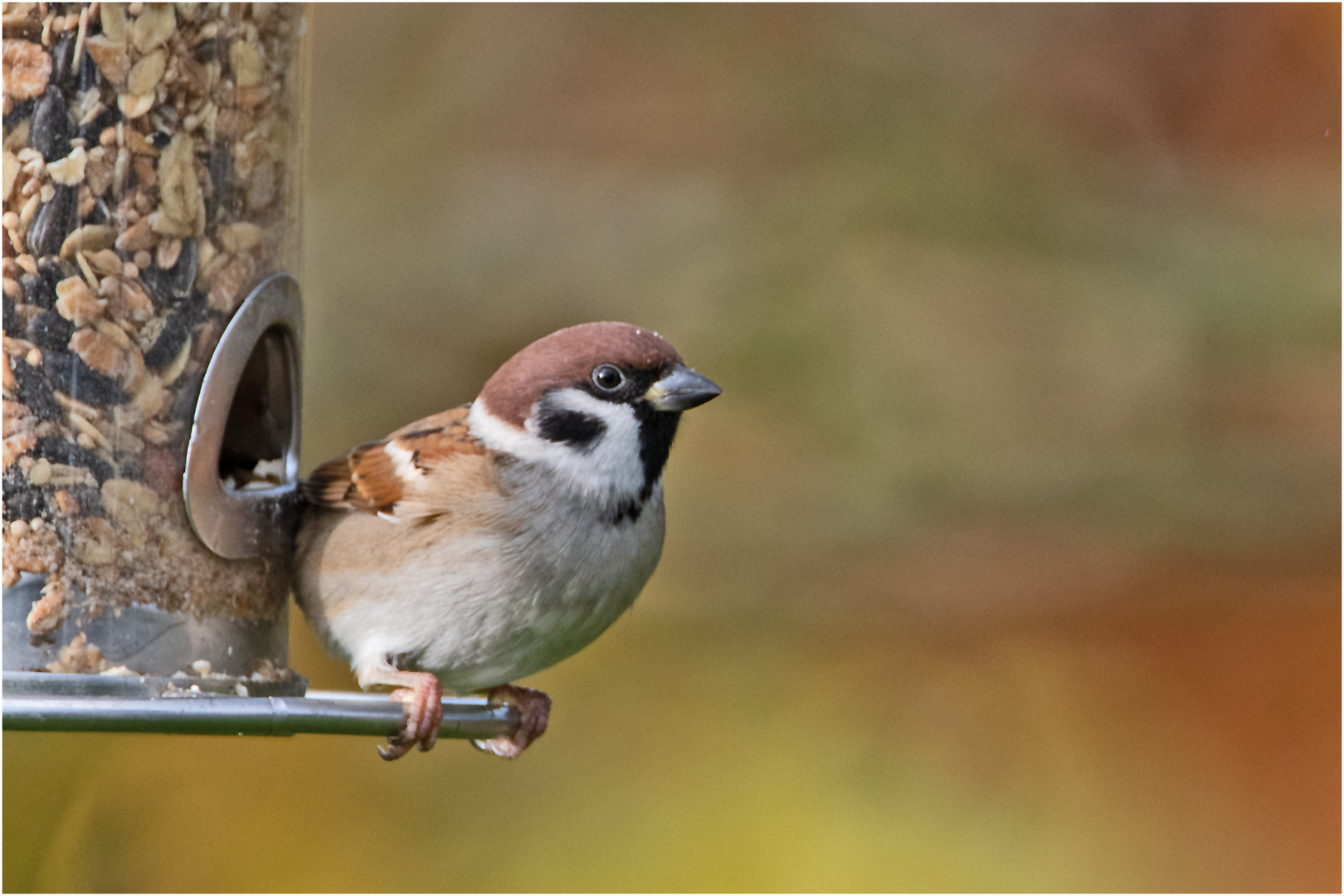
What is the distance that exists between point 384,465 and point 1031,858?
106 inches

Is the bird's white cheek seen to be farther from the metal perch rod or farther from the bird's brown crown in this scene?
the metal perch rod

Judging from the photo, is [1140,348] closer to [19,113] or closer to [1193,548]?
[1193,548]

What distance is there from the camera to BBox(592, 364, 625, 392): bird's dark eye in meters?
2.79

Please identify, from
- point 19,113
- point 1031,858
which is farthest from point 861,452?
point 19,113

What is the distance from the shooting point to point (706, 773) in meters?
4.72

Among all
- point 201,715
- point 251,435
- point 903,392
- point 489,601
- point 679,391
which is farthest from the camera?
point 903,392

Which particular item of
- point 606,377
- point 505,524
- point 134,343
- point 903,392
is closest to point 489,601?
point 505,524

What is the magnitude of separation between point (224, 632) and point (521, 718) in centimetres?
59

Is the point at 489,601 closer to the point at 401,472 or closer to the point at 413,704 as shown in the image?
the point at 413,704

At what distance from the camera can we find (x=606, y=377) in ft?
9.16

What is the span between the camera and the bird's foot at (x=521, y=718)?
298 centimetres

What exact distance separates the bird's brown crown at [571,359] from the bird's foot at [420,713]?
1.68 feet

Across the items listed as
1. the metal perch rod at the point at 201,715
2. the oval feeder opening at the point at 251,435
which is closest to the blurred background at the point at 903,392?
the oval feeder opening at the point at 251,435

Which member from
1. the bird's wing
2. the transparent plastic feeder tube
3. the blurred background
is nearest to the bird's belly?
the bird's wing
